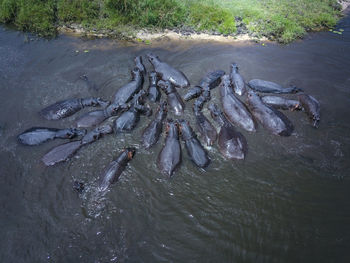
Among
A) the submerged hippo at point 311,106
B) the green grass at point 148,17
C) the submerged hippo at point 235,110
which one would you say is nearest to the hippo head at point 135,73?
the submerged hippo at point 235,110

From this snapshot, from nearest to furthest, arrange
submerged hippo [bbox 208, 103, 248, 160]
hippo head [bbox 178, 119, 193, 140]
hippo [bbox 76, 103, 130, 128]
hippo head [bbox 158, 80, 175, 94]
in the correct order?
submerged hippo [bbox 208, 103, 248, 160] → hippo head [bbox 178, 119, 193, 140] → hippo [bbox 76, 103, 130, 128] → hippo head [bbox 158, 80, 175, 94]

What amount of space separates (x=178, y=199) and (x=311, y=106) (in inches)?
218

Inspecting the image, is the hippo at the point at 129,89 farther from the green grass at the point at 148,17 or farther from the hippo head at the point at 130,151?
the green grass at the point at 148,17

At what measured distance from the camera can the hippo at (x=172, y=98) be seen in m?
8.12

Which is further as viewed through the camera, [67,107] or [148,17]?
[148,17]

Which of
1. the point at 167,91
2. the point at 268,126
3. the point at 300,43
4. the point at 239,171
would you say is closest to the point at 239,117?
the point at 268,126

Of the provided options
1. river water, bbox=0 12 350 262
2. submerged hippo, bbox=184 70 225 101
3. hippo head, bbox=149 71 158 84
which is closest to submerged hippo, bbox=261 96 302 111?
river water, bbox=0 12 350 262

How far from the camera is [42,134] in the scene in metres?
7.05

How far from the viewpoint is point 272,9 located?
46.3 ft

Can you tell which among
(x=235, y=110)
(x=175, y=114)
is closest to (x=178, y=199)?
(x=175, y=114)

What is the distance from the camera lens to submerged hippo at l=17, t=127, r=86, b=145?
6.97 m

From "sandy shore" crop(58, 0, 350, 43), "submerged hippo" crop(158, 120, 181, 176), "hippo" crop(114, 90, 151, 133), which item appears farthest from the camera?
"sandy shore" crop(58, 0, 350, 43)

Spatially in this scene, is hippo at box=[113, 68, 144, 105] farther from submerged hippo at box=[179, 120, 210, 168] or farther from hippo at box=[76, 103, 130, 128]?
submerged hippo at box=[179, 120, 210, 168]

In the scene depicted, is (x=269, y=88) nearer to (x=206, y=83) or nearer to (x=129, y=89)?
(x=206, y=83)
